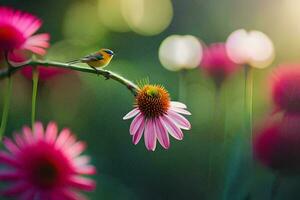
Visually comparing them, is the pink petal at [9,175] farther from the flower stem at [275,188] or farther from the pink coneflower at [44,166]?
the flower stem at [275,188]

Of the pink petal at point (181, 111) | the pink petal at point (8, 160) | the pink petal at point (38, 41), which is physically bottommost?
the pink petal at point (8, 160)

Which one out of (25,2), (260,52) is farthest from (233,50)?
(25,2)

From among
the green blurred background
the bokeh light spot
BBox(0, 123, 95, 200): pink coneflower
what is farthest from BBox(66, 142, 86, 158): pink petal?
the bokeh light spot

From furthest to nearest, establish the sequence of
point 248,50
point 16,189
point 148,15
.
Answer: point 148,15, point 248,50, point 16,189

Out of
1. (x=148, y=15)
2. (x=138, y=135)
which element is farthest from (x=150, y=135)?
(x=148, y=15)

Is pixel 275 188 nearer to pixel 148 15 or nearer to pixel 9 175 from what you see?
pixel 9 175

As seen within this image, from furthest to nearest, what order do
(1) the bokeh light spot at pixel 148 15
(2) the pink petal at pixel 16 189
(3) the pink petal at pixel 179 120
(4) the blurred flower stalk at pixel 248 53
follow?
(1) the bokeh light spot at pixel 148 15 < (4) the blurred flower stalk at pixel 248 53 < (3) the pink petal at pixel 179 120 < (2) the pink petal at pixel 16 189

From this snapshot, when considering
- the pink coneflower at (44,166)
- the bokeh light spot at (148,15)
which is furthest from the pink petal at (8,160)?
the bokeh light spot at (148,15)

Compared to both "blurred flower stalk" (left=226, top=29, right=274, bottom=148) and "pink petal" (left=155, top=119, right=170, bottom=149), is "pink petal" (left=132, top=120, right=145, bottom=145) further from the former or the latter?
"blurred flower stalk" (left=226, top=29, right=274, bottom=148)
